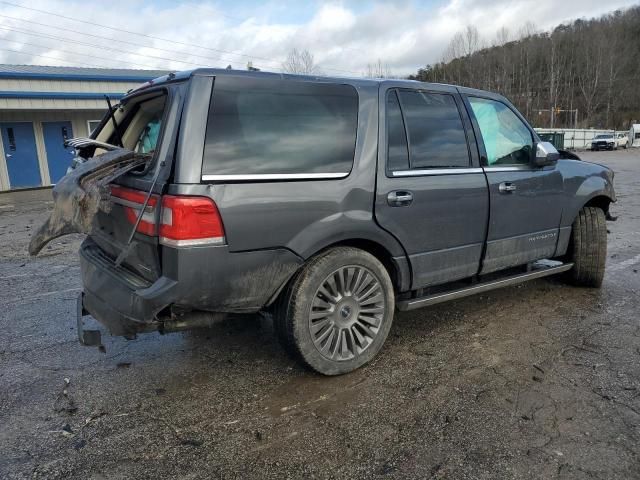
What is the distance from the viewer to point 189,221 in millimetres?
2600

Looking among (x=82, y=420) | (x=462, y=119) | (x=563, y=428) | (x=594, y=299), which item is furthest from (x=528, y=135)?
(x=82, y=420)

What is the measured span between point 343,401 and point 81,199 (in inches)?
78.5

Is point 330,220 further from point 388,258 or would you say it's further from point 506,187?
point 506,187

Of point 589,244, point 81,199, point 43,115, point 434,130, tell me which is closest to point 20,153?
point 43,115

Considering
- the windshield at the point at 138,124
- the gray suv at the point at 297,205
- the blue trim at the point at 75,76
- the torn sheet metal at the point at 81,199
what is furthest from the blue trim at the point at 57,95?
the gray suv at the point at 297,205

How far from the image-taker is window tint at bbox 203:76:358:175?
8.92ft

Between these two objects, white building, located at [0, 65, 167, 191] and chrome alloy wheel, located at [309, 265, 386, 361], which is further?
white building, located at [0, 65, 167, 191]

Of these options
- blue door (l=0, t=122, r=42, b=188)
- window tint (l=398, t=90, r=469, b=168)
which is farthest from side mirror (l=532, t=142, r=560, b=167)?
blue door (l=0, t=122, r=42, b=188)

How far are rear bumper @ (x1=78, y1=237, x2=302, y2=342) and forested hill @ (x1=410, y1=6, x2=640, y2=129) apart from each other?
72278 mm

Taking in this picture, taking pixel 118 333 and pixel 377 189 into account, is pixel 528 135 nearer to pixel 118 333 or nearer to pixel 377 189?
pixel 377 189

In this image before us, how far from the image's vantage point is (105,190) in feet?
9.36

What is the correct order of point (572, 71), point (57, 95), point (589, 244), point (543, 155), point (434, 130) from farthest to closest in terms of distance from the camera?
point (572, 71) → point (57, 95) → point (589, 244) → point (543, 155) → point (434, 130)

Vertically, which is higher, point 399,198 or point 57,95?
point 57,95

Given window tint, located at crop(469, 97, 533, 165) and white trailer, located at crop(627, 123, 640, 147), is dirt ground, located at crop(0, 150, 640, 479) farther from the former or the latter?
white trailer, located at crop(627, 123, 640, 147)
